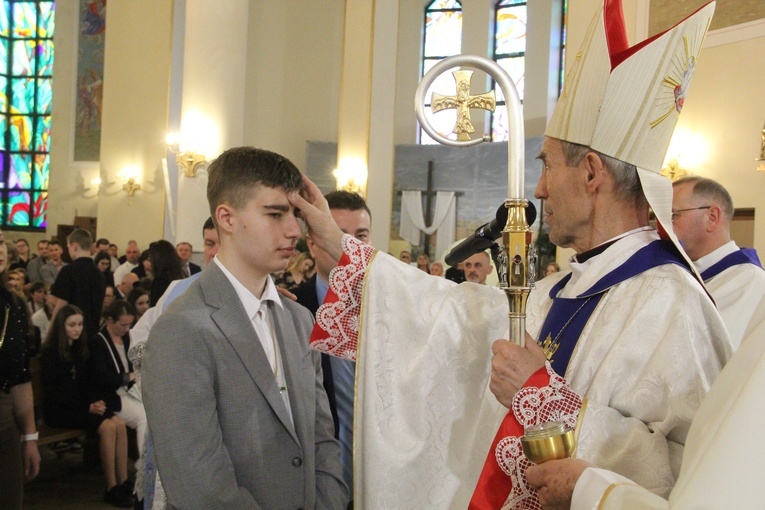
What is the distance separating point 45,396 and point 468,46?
13.0 meters

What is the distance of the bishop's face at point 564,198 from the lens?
188cm

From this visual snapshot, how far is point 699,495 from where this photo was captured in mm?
968

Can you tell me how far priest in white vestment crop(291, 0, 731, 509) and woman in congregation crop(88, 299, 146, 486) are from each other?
12.0 feet

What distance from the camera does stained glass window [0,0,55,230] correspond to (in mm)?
18078

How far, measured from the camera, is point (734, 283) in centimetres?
352

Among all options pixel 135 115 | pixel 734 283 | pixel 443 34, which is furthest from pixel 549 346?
pixel 443 34

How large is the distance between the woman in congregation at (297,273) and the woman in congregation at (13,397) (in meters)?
4.41

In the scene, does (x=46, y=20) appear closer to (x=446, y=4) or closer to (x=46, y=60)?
(x=46, y=60)

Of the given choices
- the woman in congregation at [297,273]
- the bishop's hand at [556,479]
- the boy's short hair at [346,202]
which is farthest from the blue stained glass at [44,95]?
the bishop's hand at [556,479]

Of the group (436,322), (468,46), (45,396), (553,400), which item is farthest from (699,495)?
(468,46)

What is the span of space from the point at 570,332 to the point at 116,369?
171 inches

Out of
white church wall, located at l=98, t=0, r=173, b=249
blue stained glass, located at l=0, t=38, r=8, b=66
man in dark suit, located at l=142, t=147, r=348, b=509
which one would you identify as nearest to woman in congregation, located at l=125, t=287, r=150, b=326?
man in dark suit, located at l=142, t=147, r=348, b=509

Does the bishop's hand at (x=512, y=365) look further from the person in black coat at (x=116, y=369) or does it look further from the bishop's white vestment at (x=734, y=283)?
the person in black coat at (x=116, y=369)

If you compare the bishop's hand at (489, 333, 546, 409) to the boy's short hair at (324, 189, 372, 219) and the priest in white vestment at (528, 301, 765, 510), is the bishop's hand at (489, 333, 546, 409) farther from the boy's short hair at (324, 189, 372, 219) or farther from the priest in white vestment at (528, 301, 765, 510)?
the boy's short hair at (324, 189, 372, 219)
